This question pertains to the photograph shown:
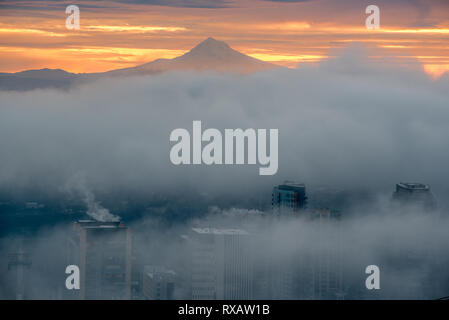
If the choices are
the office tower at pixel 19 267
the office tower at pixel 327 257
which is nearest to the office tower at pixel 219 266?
the office tower at pixel 327 257

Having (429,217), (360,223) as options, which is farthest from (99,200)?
(429,217)

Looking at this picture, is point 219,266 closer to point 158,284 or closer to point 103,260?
point 158,284

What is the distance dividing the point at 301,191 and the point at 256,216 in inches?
42.1

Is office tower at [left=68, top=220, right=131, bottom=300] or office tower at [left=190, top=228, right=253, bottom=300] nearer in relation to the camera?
office tower at [left=68, top=220, right=131, bottom=300]

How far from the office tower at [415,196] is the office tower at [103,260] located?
586 cm

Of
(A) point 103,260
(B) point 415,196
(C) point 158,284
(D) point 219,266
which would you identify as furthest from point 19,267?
(B) point 415,196

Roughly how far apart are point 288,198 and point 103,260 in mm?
4774

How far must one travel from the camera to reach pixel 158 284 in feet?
29.9

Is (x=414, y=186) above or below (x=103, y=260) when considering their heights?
above

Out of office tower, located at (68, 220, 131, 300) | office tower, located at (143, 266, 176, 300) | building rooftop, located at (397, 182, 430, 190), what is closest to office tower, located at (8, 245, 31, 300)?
office tower, located at (68, 220, 131, 300)

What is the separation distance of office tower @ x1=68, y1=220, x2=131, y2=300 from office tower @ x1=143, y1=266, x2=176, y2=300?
0.87 ft

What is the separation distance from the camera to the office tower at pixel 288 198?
481 inches

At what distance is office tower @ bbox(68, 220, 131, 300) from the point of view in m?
8.74

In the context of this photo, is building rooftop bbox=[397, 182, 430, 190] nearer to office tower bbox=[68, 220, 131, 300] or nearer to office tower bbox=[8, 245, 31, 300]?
office tower bbox=[68, 220, 131, 300]
